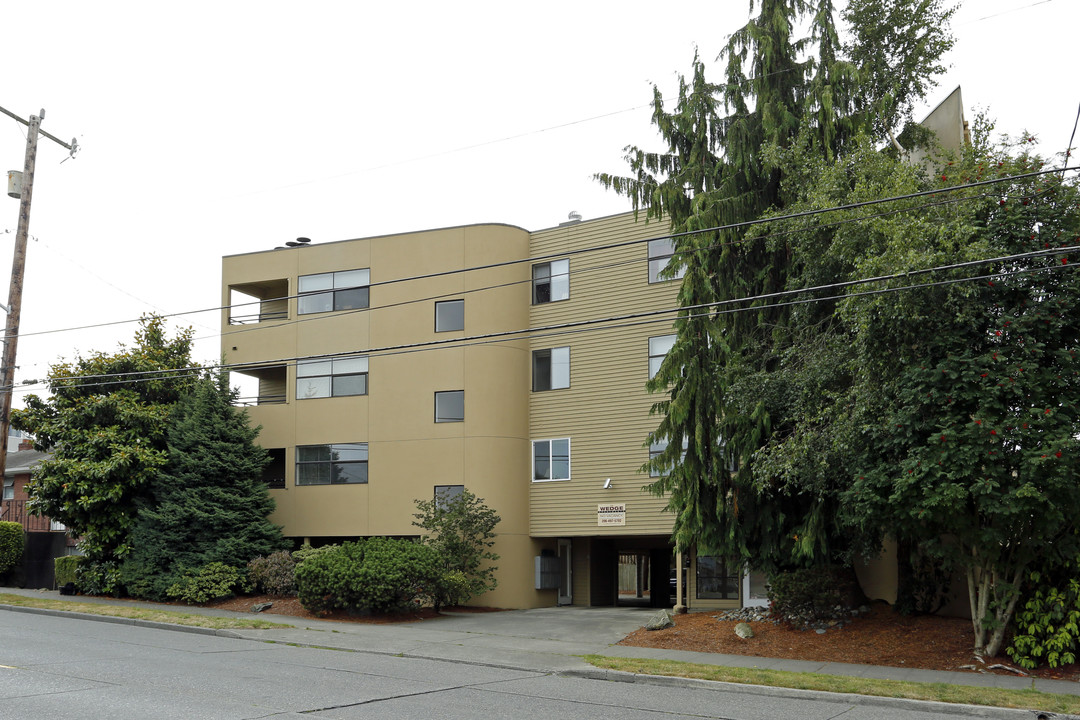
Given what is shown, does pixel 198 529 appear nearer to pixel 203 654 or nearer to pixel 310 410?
pixel 310 410

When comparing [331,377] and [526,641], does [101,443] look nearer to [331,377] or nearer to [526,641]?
[331,377]

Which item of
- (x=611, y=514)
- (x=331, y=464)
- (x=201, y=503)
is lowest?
(x=611, y=514)

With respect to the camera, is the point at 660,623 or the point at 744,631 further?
the point at 660,623

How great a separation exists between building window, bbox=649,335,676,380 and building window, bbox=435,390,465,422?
5254 millimetres

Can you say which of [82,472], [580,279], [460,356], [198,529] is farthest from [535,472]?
[82,472]

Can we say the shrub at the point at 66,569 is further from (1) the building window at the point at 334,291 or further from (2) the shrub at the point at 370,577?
(1) the building window at the point at 334,291

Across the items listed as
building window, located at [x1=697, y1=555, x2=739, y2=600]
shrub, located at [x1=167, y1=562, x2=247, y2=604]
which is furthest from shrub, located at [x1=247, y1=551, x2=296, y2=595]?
building window, located at [x1=697, y1=555, x2=739, y2=600]

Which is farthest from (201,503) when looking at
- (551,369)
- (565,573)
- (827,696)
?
(827,696)

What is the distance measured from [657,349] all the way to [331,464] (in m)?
10.0

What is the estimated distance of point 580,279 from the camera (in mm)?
25953

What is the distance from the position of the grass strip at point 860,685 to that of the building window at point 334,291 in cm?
1550

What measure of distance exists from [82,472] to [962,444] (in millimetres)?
20783

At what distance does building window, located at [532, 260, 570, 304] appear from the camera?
26344mm

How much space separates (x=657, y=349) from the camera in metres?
24.6
